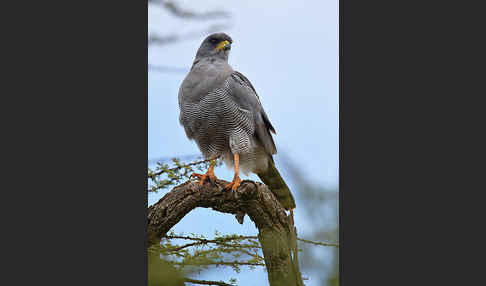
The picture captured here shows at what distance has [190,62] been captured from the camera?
5.24 metres

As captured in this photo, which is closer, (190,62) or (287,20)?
(287,20)

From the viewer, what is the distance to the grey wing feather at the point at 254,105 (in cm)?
502

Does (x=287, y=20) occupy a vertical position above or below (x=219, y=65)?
above

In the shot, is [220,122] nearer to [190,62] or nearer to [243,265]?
[190,62]

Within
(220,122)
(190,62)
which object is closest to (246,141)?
(220,122)

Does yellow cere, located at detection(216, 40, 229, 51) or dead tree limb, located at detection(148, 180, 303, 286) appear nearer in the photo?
dead tree limb, located at detection(148, 180, 303, 286)

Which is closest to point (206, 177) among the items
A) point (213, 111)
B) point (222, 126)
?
point (222, 126)

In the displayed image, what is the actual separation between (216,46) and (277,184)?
62.7 inches

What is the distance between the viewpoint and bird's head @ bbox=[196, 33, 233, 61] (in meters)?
5.09

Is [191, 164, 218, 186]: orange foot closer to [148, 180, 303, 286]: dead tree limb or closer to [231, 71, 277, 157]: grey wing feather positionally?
[148, 180, 303, 286]: dead tree limb

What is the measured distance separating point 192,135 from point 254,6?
1.46 metres

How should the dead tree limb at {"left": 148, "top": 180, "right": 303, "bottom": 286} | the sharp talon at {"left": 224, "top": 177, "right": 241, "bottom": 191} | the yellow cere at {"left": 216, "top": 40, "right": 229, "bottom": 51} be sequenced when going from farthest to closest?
the yellow cere at {"left": 216, "top": 40, "right": 229, "bottom": 51}, the sharp talon at {"left": 224, "top": 177, "right": 241, "bottom": 191}, the dead tree limb at {"left": 148, "top": 180, "right": 303, "bottom": 286}

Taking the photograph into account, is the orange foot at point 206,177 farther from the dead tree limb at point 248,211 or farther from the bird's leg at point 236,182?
the bird's leg at point 236,182

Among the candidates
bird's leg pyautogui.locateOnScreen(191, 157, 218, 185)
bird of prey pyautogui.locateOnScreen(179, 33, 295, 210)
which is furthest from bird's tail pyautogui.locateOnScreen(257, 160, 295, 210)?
bird's leg pyautogui.locateOnScreen(191, 157, 218, 185)
